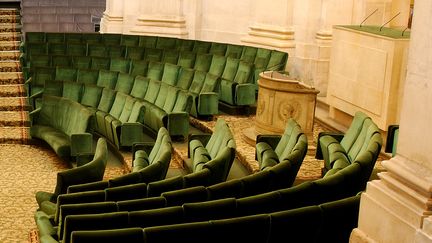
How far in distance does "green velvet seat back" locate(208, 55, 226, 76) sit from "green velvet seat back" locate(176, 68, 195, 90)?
0.41 m

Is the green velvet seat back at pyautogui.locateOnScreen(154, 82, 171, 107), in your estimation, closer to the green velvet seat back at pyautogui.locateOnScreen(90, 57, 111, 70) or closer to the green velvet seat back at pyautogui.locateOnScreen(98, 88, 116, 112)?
the green velvet seat back at pyautogui.locateOnScreen(98, 88, 116, 112)

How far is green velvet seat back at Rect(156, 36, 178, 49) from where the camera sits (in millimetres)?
6699

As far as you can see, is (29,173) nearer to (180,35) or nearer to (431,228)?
(431,228)

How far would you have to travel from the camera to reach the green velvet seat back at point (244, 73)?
539 cm

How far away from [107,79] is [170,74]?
Result: 0.46 m

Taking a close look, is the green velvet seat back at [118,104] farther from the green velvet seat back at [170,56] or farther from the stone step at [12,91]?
the stone step at [12,91]

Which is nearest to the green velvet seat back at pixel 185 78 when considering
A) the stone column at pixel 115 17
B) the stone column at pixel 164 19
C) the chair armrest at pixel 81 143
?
the chair armrest at pixel 81 143

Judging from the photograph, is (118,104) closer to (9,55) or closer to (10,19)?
(9,55)

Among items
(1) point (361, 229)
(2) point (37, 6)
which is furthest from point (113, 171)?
(2) point (37, 6)

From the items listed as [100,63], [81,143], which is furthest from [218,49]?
[81,143]

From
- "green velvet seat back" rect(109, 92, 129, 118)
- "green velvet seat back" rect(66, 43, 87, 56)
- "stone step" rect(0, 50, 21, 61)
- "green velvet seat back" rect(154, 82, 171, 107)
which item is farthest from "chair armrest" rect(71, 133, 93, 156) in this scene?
"stone step" rect(0, 50, 21, 61)

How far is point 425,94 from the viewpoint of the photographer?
2000mm

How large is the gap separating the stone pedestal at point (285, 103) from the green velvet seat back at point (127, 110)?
33.1 inches

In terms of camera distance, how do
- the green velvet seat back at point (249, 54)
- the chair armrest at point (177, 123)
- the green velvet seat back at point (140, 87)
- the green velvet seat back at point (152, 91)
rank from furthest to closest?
1. the green velvet seat back at point (249, 54)
2. the green velvet seat back at point (140, 87)
3. the green velvet seat back at point (152, 91)
4. the chair armrest at point (177, 123)
